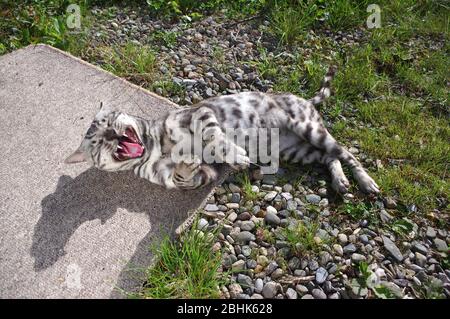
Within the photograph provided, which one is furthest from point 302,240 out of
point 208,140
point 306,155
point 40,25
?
point 40,25

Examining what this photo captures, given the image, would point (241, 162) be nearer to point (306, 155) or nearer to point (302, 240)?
point (306, 155)

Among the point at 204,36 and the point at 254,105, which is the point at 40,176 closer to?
the point at 254,105

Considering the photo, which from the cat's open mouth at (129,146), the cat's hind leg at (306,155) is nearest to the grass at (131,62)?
the cat's open mouth at (129,146)

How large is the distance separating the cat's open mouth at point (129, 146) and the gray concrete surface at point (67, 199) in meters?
0.32

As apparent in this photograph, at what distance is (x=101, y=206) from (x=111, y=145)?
52 cm

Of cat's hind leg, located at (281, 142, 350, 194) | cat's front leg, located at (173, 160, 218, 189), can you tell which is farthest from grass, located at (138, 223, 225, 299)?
cat's hind leg, located at (281, 142, 350, 194)

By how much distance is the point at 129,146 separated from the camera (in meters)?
3.35

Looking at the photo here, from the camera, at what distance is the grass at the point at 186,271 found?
2715 millimetres

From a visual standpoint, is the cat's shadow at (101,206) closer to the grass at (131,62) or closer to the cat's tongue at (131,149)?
the cat's tongue at (131,149)

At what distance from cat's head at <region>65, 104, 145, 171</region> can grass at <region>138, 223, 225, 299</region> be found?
2.67 ft

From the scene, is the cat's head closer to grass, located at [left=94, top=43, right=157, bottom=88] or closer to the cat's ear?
the cat's ear

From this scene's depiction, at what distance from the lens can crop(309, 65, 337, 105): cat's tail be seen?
4012 mm

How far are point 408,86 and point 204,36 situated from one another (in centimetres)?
252
